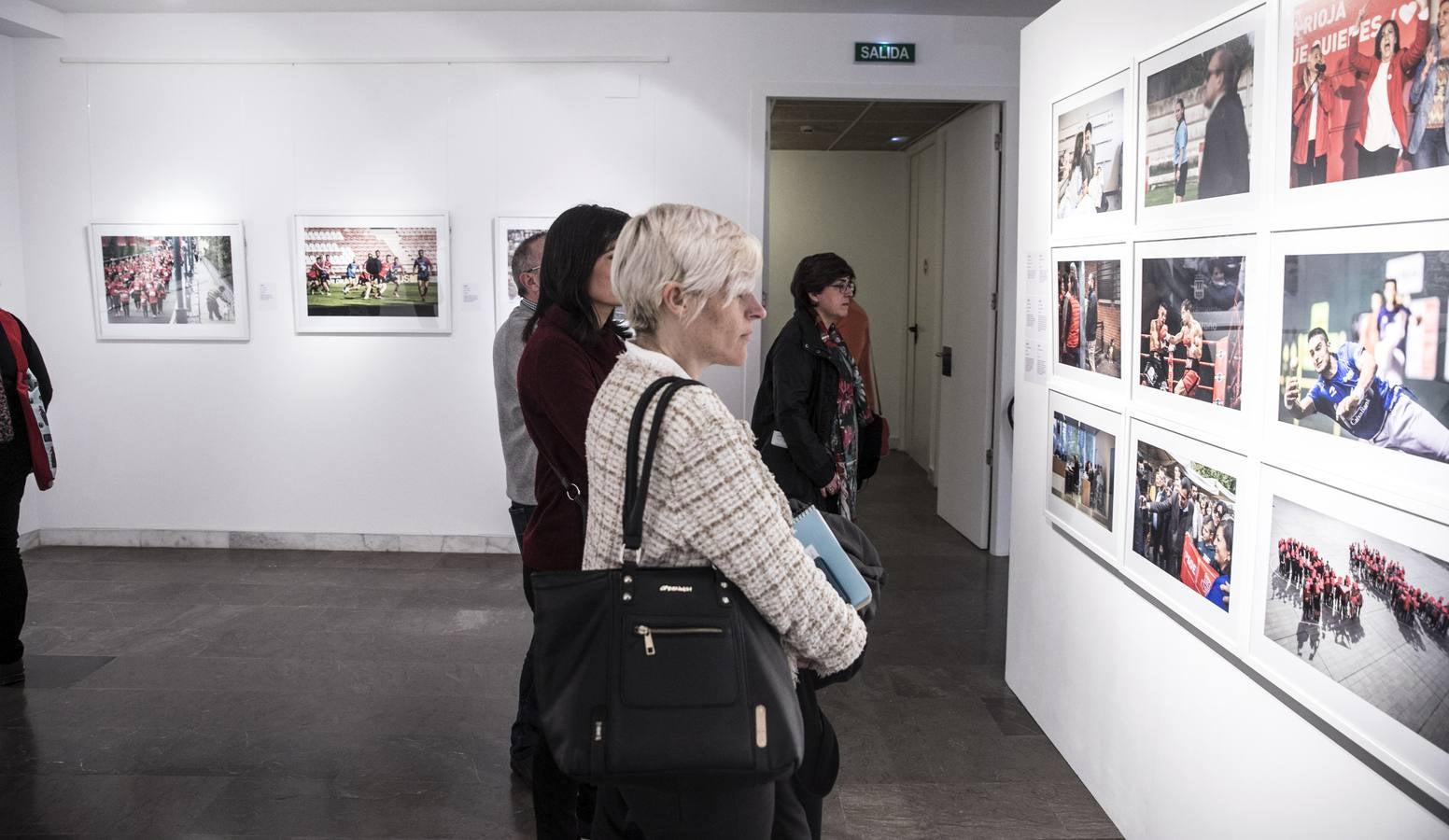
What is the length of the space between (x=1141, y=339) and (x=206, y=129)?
582 cm

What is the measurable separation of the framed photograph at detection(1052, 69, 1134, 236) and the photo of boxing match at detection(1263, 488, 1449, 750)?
3.89 ft

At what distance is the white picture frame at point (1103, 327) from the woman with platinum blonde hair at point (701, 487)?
5.24 ft

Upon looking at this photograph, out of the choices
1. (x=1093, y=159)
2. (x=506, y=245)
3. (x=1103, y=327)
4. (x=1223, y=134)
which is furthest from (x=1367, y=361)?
(x=506, y=245)

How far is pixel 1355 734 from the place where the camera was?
1.98m

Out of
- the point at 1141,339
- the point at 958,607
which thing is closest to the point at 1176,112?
the point at 1141,339

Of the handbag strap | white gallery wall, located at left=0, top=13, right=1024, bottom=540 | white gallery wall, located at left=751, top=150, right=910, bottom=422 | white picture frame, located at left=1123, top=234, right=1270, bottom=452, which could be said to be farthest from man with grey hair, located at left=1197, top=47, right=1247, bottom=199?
white gallery wall, located at left=751, top=150, right=910, bottom=422

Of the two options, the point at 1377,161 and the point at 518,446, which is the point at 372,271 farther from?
the point at 1377,161

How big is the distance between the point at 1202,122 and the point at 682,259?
1.56 metres

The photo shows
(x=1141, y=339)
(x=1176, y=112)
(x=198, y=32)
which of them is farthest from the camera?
(x=198, y=32)

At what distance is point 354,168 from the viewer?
21.2 ft

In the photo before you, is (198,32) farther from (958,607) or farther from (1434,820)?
(1434,820)

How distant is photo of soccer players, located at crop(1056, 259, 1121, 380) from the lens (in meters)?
3.09

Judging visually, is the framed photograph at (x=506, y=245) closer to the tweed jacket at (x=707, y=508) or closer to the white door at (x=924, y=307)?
the white door at (x=924, y=307)

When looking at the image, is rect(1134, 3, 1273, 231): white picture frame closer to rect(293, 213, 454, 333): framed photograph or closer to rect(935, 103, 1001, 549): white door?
rect(935, 103, 1001, 549): white door
